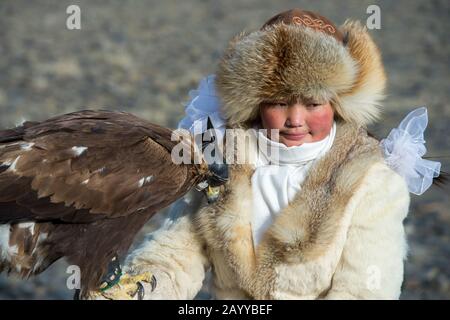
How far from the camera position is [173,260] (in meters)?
3.57

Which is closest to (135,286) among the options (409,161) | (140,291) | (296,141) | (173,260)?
(140,291)

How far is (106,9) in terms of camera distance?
61.7 feet

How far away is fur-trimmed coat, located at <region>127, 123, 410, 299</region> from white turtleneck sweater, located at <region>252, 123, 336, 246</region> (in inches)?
1.4

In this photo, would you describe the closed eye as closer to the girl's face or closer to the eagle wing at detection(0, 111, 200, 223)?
the girl's face

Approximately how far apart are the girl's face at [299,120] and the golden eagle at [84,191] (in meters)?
0.31

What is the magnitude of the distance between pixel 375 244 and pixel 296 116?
600 mm

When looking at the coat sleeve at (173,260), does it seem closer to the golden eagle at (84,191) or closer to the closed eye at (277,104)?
the golden eagle at (84,191)

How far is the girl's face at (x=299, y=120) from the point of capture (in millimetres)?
3402

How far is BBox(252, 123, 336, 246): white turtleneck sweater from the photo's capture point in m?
3.46

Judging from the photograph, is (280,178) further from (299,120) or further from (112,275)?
(112,275)

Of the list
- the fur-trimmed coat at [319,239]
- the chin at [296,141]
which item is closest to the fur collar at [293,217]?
the fur-trimmed coat at [319,239]

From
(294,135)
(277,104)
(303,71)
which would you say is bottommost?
(294,135)

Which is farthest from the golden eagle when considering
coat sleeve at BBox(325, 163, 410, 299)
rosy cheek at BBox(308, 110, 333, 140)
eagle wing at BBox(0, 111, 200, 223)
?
coat sleeve at BBox(325, 163, 410, 299)
